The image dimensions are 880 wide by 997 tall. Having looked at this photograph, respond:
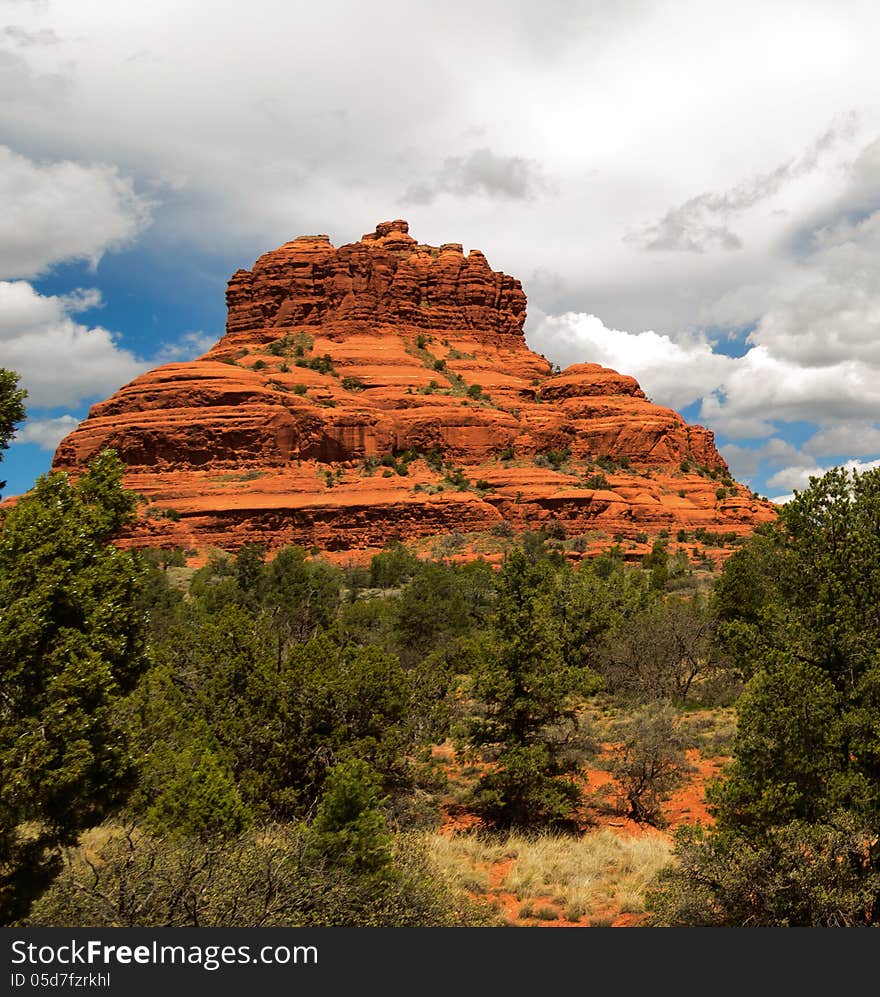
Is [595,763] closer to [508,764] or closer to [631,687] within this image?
[508,764]

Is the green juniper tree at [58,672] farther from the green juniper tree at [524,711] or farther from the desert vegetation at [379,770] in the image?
the green juniper tree at [524,711]

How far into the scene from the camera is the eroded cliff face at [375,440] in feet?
241

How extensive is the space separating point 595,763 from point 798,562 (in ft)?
36.9

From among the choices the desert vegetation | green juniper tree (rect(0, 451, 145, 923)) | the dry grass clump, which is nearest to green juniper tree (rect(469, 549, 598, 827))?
the desert vegetation

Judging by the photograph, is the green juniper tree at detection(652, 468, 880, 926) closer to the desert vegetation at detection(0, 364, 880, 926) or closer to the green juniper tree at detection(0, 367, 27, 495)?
the desert vegetation at detection(0, 364, 880, 926)

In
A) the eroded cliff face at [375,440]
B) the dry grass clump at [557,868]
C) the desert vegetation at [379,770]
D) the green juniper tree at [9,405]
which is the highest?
the eroded cliff face at [375,440]

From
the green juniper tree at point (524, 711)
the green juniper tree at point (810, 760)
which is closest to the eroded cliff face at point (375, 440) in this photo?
the green juniper tree at point (524, 711)

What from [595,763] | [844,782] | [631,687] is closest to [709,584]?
[631,687]

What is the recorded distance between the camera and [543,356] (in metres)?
113

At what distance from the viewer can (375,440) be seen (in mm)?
82438

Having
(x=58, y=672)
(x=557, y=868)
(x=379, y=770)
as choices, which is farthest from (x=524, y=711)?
(x=58, y=672)

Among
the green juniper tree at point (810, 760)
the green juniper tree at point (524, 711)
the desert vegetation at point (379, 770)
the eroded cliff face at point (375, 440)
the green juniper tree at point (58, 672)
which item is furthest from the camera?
the eroded cliff face at point (375, 440)

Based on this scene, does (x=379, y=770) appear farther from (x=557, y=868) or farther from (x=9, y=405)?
(x=9, y=405)

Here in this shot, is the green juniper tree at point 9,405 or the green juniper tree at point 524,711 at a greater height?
the green juniper tree at point 9,405
